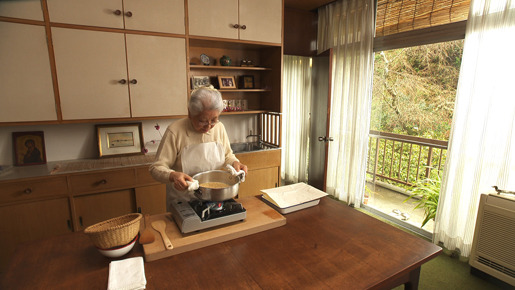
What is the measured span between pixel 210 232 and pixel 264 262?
1.03ft

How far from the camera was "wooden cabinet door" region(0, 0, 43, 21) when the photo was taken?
7.06 ft

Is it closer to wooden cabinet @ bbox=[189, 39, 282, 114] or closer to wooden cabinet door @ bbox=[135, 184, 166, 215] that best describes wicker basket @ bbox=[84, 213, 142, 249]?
wooden cabinet door @ bbox=[135, 184, 166, 215]

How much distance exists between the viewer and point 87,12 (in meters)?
2.38

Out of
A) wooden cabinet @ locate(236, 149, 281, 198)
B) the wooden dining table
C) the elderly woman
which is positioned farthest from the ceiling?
the wooden dining table

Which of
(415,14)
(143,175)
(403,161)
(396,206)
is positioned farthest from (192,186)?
(403,161)

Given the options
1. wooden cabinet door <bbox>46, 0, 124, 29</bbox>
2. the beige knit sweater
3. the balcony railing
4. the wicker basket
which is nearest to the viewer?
the wicker basket

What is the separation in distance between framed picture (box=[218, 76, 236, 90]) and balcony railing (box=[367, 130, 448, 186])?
1.99 meters

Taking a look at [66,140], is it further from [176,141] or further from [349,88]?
[349,88]

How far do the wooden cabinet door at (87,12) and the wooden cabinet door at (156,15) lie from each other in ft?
0.30

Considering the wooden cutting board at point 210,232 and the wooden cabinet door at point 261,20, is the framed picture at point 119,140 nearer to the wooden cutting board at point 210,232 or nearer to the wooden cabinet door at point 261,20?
the wooden cabinet door at point 261,20

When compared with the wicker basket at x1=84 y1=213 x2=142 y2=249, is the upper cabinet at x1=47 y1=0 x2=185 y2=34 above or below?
above

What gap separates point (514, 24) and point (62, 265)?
10.5 ft

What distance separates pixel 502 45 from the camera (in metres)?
2.12

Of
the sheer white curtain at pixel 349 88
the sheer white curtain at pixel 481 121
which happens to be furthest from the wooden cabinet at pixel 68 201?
the sheer white curtain at pixel 481 121
